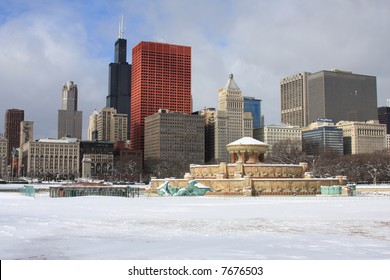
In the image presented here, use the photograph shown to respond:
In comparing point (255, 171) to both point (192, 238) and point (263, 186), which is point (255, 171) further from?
point (192, 238)

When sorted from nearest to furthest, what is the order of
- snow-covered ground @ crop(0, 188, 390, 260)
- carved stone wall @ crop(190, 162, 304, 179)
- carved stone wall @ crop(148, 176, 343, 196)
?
snow-covered ground @ crop(0, 188, 390, 260) < carved stone wall @ crop(148, 176, 343, 196) < carved stone wall @ crop(190, 162, 304, 179)

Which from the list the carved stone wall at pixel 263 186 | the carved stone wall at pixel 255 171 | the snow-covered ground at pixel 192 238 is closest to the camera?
the snow-covered ground at pixel 192 238

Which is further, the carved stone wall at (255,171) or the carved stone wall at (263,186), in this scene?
the carved stone wall at (255,171)

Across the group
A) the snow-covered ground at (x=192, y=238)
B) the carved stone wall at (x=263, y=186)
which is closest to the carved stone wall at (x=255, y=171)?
the carved stone wall at (x=263, y=186)

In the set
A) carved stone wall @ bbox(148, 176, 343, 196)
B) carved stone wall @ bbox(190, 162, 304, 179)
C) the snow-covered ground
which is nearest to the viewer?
the snow-covered ground

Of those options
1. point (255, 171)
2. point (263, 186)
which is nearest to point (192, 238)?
point (263, 186)

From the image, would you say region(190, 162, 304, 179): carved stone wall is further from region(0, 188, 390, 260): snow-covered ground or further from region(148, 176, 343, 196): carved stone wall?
region(0, 188, 390, 260): snow-covered ground

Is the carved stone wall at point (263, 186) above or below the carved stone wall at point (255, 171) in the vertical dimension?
below

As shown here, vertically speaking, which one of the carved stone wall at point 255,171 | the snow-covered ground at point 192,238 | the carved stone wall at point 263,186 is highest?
the carved stone wall at point 255,171

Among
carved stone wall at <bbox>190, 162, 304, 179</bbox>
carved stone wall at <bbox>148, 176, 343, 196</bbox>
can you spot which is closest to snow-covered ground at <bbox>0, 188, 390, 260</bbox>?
carved stone wall at <bbox>148, 176, 343, 196</bbox>

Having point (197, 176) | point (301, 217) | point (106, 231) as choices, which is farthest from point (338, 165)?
point (106, 231)

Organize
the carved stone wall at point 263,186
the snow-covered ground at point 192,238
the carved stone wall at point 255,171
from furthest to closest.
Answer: the carved stone wall at point 255,171
the carved stone wall at point 263,186
the snow-covered ground at point 192,238

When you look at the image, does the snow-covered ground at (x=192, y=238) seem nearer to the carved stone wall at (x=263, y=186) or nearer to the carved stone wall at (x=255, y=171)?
the carved stone wall at (x=263, y=186)

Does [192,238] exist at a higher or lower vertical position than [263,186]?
lower
